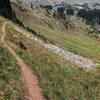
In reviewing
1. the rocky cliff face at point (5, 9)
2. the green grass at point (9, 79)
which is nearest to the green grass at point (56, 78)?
the green grass at point (9, 79)

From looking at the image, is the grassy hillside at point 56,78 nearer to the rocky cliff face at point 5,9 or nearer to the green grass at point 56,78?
the green grass at point 56,78

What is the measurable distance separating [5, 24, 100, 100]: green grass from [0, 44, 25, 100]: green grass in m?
3.04

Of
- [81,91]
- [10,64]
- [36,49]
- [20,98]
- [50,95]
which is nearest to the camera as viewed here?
[20,98]

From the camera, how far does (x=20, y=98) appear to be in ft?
145

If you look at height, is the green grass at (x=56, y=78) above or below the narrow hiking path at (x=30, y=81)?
below

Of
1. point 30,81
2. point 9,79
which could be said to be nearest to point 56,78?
point 30,81

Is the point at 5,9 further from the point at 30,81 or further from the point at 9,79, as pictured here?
the point at 9,79

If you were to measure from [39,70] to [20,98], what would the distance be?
35.9ft

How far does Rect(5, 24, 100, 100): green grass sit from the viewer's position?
165 feet

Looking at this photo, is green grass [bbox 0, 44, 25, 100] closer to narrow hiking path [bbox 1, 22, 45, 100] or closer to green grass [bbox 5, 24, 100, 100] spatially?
narrow hiking path [bbox 1, 22, 45, 100]

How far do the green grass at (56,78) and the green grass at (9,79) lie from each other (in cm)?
304

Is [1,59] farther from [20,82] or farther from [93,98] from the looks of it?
[93,98]

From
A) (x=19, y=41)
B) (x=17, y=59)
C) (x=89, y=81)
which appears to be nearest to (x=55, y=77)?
(x=17, y=59)

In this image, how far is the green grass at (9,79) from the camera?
4419 cm
